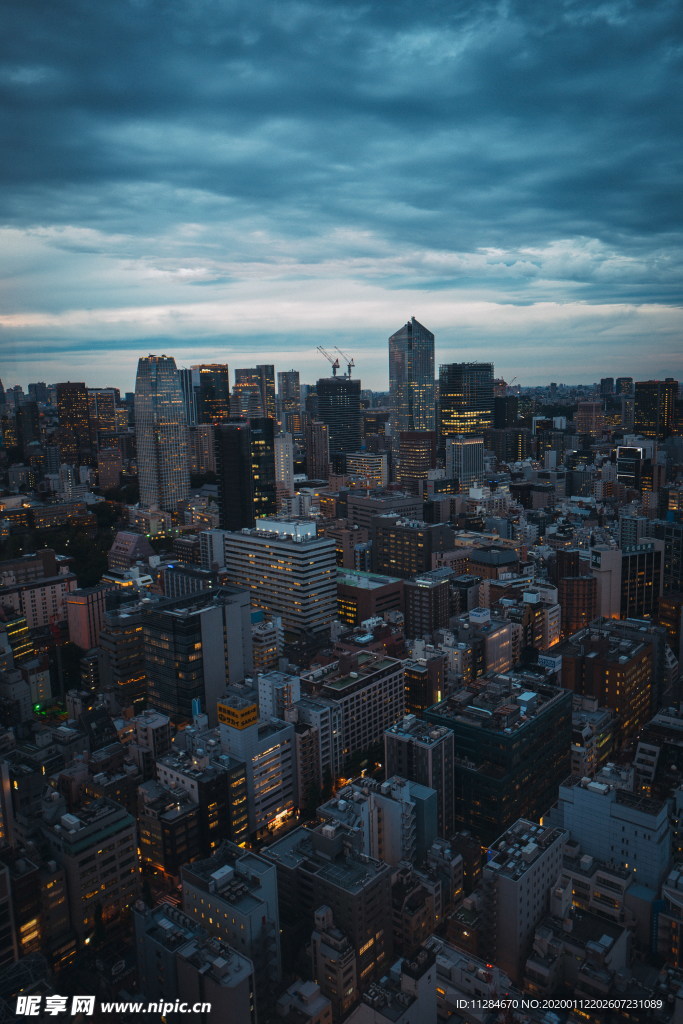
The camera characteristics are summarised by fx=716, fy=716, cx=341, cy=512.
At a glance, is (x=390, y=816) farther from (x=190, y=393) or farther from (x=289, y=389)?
(x=289, y=389)

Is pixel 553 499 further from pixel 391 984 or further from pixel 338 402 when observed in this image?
pixel 391 984

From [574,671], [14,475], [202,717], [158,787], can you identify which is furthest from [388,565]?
[14,475]

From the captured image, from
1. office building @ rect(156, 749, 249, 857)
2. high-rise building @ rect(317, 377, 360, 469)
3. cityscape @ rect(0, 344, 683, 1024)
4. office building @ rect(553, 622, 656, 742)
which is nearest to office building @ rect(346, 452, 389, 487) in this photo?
high-rise building @ rect(317, 377, 360, 469)

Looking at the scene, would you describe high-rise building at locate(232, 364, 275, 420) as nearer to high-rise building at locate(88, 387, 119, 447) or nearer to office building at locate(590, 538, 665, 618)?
high-rise building at locate(88, 387, 119, 447)

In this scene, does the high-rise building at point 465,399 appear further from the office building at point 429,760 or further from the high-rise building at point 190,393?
the office building at point 429,760

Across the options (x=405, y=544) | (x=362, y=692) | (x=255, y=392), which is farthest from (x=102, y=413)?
(x=362, y=692)

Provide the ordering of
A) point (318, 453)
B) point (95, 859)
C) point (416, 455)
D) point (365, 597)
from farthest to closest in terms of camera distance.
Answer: point (318, 453), point (416, 455), point (365, 597), point (95, 859)

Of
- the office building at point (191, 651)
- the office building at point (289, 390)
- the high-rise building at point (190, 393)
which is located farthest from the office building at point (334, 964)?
the office building at point (289, 390)
